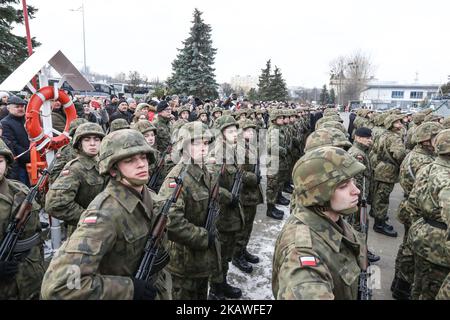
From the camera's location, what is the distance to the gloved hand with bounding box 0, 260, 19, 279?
2730 millimetres

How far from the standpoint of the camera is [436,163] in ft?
12.0

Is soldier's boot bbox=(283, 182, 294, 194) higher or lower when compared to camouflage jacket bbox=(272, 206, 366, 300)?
lower

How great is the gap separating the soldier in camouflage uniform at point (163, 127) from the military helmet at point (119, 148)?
547 centimetres

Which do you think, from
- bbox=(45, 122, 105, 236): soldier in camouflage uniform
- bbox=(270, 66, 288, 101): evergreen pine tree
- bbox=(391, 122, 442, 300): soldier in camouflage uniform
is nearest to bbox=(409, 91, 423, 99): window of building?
bbox=(270, 66, 288, 101): evergreen pine tree

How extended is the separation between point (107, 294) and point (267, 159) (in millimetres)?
6519

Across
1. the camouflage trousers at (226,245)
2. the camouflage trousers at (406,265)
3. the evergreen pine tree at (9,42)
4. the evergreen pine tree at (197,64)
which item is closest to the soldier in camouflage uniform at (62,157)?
the camouflage trousers at (226,245)

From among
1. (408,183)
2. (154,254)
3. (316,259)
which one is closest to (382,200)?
(408,183)

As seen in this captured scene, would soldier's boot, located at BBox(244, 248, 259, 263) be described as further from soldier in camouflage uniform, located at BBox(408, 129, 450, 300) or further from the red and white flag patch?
the red and white flag patch

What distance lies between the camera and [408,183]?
5.07m

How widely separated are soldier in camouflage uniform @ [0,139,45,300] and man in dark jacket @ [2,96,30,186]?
3.38 metres

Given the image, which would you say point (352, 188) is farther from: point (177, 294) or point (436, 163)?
point (177, 294)

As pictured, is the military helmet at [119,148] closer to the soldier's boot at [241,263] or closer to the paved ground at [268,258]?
the paved ground at [268,258]

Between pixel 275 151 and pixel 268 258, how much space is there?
10.6 feet
